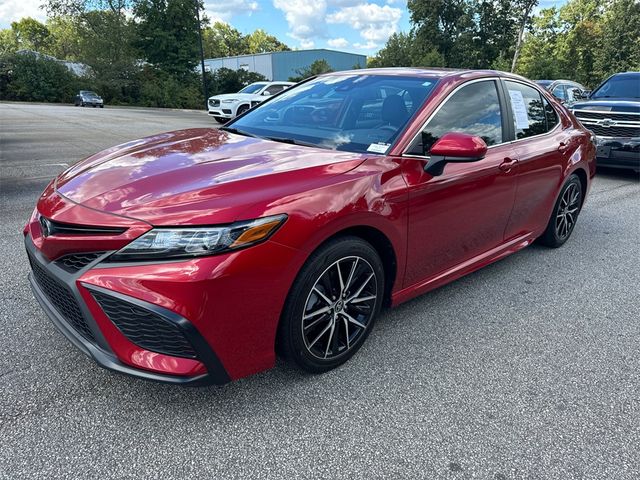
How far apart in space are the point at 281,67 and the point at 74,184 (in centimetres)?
6057

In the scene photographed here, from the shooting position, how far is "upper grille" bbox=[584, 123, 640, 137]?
25.1 ft

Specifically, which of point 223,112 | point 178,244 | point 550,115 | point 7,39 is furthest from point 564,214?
point 7,39

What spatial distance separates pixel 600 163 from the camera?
823cm

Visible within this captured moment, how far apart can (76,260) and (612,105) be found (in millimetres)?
8970

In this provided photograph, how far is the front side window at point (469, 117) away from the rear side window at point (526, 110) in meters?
0.25

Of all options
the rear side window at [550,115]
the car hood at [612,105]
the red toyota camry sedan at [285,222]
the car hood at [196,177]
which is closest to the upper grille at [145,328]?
the red toyota camry sedan at [285,222]

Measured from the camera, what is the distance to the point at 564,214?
14.9 ft

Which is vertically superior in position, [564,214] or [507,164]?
[507,164]

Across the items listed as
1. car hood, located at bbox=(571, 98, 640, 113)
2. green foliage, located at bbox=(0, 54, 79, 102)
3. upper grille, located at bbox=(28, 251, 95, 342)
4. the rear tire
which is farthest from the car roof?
green foliage, located at bbox=(0, 54, 79, 102)

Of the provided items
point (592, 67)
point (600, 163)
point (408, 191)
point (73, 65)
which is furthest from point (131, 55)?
point (408, 191)

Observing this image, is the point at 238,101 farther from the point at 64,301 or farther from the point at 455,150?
the point at 64,301

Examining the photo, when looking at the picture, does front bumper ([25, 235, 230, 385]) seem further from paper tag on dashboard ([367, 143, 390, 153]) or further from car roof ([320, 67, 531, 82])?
car roof ([320, 67, 531, 82])

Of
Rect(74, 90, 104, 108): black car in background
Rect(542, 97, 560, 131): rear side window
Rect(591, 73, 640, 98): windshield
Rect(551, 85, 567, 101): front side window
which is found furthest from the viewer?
Rect(74, 90, 104, 108): black car in background

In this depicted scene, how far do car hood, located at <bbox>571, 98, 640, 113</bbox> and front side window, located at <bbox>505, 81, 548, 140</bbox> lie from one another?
16.1 feet
